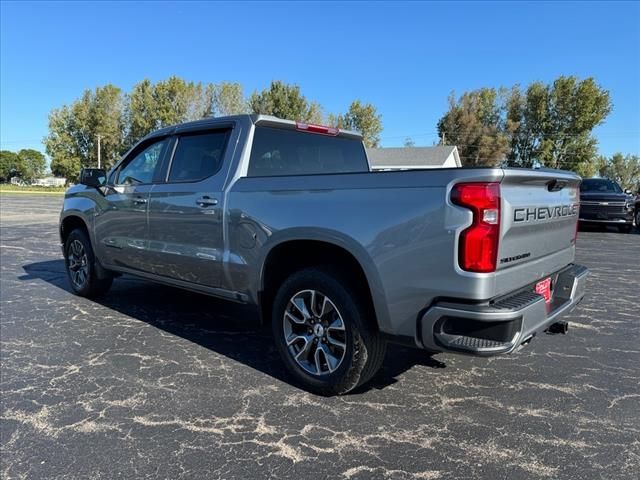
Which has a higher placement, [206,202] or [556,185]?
[556,185]

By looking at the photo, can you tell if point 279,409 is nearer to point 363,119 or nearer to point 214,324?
point 214,324

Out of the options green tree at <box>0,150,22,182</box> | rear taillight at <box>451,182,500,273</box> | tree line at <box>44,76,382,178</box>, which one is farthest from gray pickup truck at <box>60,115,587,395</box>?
green tree at <box>0,150,22,182</box>

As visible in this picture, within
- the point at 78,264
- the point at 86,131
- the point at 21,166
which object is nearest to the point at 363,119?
the point at 86,131

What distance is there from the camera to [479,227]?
2438 mm

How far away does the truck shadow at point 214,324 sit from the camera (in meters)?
3.79

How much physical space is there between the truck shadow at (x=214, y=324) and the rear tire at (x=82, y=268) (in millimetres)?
189

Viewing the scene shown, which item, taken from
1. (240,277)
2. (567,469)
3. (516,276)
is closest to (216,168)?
(240,277)

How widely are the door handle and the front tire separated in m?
0.98

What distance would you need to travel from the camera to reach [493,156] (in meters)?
53.8

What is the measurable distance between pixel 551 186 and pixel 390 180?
3.76 ft

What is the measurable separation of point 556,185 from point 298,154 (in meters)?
2.14

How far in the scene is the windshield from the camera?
15492mm

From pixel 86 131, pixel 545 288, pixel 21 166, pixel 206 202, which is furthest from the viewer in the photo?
pixel 21 166

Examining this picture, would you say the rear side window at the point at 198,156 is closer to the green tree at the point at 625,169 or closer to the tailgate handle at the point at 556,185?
the tailgate handle at the point at 556,185
